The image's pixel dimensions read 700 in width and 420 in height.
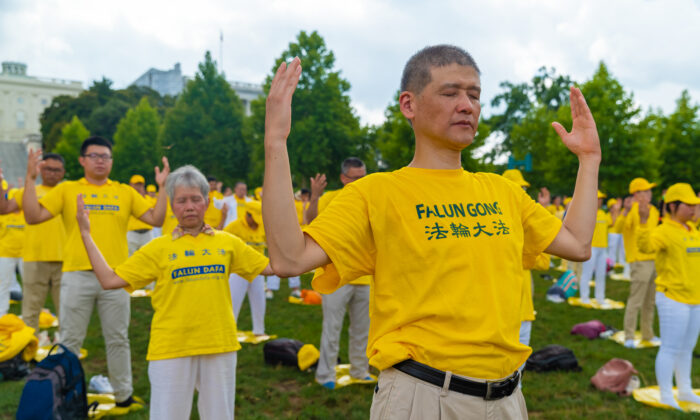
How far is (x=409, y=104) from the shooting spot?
86.0 inches

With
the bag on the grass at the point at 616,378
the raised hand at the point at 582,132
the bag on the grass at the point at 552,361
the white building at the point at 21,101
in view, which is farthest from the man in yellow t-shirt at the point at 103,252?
the white building at the point at 21,101

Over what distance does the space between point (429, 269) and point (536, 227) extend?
25.4 inches

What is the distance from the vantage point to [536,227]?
7.52 ft

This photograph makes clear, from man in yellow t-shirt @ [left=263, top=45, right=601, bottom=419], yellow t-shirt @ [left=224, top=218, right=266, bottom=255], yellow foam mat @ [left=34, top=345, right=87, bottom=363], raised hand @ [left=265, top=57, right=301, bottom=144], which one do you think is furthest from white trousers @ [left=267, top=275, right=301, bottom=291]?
raised hand @ [left=265, top=57, right=301, bottom=144]

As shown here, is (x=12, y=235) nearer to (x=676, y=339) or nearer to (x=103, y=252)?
(x=103, y=252)

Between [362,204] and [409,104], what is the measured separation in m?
0.50

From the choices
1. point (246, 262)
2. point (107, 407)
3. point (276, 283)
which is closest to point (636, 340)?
point (246, 262)

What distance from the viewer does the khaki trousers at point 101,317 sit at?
17.9 ft

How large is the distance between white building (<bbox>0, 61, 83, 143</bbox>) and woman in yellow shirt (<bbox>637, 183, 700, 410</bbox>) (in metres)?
112

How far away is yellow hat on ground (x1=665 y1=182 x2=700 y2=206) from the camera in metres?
5.84

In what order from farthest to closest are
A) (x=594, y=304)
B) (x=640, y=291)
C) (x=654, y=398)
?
(x=594, y=304) → (x=640, y=291) → (x=654, y=398)

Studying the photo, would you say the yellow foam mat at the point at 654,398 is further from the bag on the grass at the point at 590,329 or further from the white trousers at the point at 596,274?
the white trousers at the point at 596,274

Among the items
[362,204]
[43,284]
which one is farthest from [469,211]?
[43,284]

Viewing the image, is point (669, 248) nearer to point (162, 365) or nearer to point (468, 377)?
point (468, 377)
